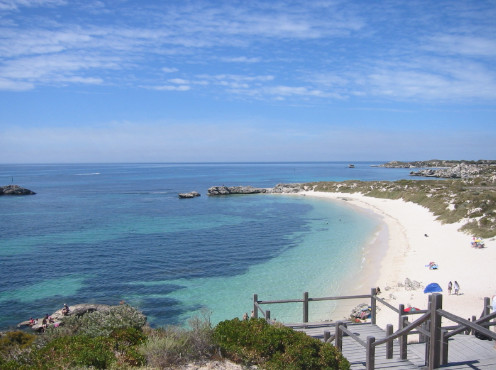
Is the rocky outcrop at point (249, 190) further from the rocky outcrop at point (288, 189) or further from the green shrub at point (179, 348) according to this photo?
the green shrub at point (179, 348)

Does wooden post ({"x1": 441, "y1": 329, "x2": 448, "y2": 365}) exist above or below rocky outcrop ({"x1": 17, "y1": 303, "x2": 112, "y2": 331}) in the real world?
above

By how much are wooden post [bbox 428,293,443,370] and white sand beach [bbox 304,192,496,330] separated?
824 cm

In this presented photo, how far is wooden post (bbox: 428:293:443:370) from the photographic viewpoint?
7512 millimetres

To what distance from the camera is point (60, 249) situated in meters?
32.2

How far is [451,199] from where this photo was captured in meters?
44.8

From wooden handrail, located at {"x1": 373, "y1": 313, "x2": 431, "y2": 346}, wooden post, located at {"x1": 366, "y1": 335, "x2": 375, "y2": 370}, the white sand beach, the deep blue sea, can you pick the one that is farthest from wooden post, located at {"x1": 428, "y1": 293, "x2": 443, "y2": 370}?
the deep blue sea

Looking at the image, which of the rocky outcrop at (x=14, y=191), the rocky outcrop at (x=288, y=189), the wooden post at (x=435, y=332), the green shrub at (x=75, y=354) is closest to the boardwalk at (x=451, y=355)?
the wooden post at (x=435, y=332)

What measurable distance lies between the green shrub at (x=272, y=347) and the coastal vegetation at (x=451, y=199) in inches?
1066

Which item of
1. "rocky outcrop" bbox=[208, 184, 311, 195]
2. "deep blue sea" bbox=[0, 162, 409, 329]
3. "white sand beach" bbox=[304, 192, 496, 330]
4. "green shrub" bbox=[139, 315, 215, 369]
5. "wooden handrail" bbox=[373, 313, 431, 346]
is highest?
"wooden handrail" bbox=[373, 313, 431, 346]

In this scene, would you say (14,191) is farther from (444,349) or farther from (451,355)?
(444,349)

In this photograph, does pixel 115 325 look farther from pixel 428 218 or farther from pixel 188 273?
pixel 428 218

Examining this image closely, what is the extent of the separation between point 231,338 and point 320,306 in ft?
38.5

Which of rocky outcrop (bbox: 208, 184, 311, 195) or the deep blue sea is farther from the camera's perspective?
rocky outcrop (bbox: 208, 184, 311, 195)

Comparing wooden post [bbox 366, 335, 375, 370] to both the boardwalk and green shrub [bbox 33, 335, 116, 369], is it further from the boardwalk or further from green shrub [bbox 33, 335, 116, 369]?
green shrub [bbox 33, 335, 116, 369]
